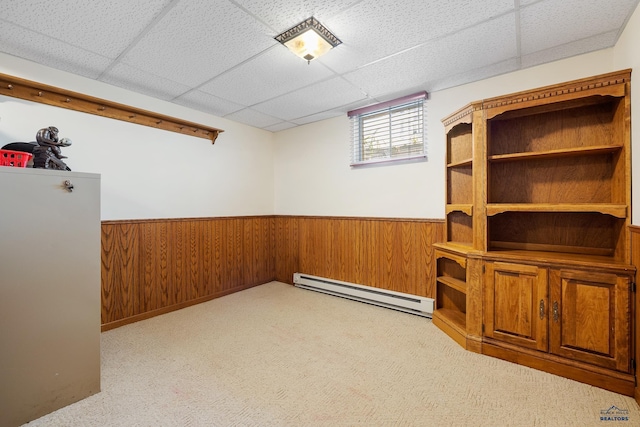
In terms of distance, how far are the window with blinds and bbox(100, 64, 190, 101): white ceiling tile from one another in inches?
82.9

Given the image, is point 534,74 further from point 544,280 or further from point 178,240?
point 178,240

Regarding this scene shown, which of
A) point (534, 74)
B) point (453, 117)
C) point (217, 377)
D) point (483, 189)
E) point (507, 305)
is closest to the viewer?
point (217, 377)

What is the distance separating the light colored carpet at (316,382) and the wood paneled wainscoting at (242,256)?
1.44 feet

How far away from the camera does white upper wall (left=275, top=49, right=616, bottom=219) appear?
2.55 m

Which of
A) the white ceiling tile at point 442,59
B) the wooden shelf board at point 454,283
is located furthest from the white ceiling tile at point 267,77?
the wooden shelf board at point 454,283

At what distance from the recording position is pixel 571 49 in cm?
226

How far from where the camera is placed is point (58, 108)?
255cm

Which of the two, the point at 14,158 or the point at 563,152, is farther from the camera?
the point at 563,152

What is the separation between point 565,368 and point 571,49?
8.08 ft

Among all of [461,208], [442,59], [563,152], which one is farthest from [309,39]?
[563,152]

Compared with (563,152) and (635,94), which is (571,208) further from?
(635,94)

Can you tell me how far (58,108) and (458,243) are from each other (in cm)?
403

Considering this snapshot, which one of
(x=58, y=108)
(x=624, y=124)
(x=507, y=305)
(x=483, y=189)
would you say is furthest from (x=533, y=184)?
(x=58, y=108)

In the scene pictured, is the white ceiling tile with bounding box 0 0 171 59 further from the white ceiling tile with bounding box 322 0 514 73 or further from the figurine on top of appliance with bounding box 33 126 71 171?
the white ceiling tile with bounding box 322 0 514 73
